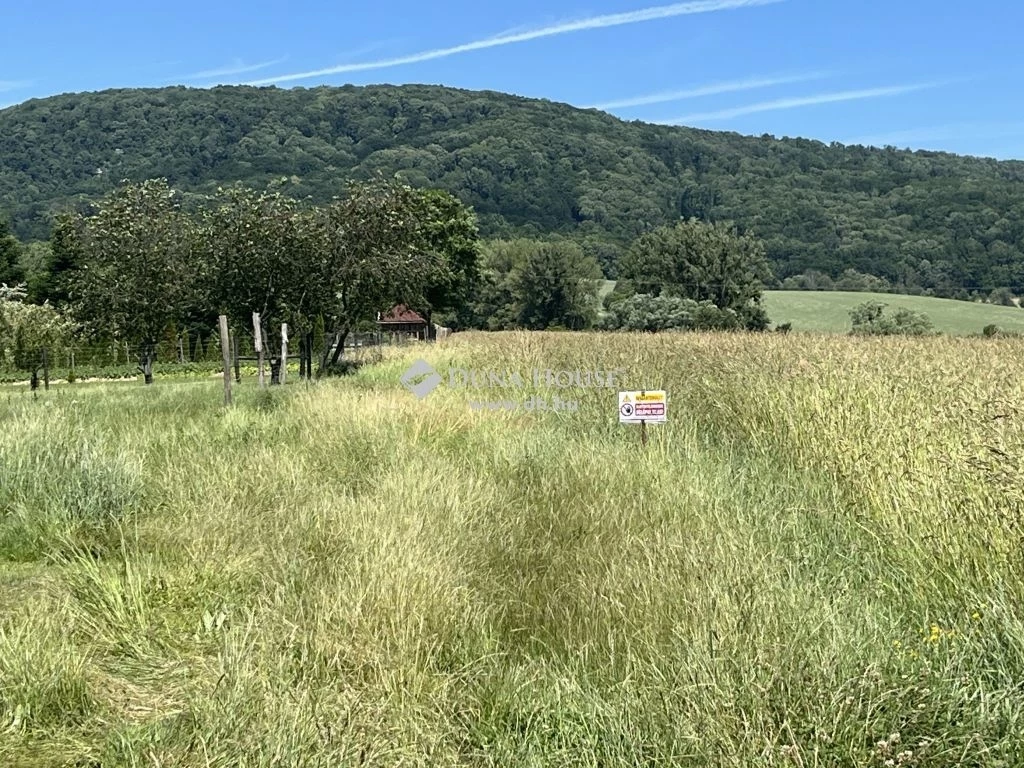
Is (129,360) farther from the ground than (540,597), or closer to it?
farther from the ground

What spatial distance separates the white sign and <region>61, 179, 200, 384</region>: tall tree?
18849 mm

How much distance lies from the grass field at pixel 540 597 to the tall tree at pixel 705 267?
5448cm

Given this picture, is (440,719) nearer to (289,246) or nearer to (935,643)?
(935,643)

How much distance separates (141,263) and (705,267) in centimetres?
4787

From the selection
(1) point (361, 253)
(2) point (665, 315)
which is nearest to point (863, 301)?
(2) point (665, 315)

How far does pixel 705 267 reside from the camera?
61562 millimetres

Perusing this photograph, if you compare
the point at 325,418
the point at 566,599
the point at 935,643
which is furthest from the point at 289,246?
the point at 935,643

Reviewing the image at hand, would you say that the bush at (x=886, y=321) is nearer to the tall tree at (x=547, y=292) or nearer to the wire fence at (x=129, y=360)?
the wire fence at (x=129, y=360)

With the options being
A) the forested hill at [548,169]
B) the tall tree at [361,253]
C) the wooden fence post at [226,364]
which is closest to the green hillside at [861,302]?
the forested hill at [548,169]

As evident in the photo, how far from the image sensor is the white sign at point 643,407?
576 cm

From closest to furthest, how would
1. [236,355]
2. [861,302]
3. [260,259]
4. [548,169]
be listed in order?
[236,355] < [260,259] < [861,302] < [548,169]

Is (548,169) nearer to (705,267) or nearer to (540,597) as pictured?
(705,267)

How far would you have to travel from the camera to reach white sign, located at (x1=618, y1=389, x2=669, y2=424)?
18.9 feet

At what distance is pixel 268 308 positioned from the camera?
62.0 feet
